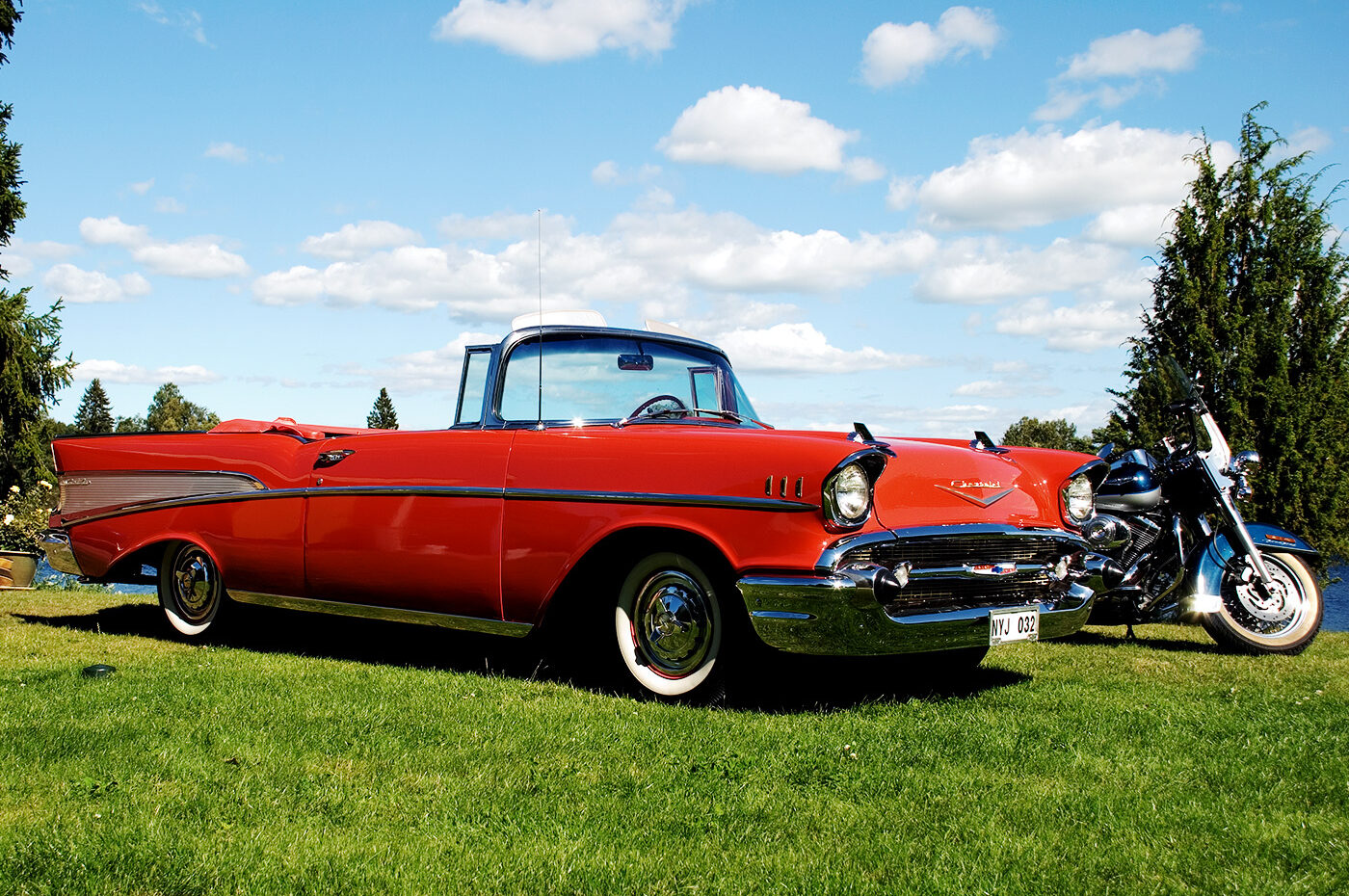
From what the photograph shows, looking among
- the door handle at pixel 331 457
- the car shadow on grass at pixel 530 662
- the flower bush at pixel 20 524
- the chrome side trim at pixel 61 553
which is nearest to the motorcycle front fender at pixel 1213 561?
the car shadow on grass at pixel 530 662

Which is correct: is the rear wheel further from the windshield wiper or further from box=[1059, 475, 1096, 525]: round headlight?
box=[1059, 475, 1096, 525]: round headlight

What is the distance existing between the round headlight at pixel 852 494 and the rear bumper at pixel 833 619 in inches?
9.1

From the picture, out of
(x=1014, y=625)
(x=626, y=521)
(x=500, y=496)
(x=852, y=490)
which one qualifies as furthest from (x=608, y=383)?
(x=1014, y=625)

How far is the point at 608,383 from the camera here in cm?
588

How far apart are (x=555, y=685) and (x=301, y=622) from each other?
3328mm

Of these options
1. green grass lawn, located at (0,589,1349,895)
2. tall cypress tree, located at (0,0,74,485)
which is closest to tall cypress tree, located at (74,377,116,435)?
tall cypress tree, located at (0,0,74,485)

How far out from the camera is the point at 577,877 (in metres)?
2.76

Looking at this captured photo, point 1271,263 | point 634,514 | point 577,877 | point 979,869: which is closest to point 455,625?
point 634,514

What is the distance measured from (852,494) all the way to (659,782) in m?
1.49

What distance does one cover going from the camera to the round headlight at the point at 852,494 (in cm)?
448

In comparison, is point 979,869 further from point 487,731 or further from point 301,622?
point 301,622

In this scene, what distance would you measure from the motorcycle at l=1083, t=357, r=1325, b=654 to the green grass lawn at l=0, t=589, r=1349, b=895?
3.99 feet

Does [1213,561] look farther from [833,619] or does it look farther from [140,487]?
[140,487]

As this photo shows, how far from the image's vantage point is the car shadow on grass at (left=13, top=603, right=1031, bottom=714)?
16.4ft
